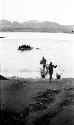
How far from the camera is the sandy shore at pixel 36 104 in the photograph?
13.5m

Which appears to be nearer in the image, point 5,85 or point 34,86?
point 5,85

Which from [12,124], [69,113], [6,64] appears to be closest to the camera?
[12,124]

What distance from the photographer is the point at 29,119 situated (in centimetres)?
1375

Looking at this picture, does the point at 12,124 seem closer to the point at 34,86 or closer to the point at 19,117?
the point at 19,117

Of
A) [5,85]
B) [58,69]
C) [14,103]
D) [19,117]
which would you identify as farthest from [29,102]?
[58,69]

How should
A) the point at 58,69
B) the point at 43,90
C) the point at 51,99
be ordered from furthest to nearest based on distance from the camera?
the point at 58,69 → the point at 43,90 → the point at 51,99

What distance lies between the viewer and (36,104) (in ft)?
51.6

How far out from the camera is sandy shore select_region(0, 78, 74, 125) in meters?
13.5

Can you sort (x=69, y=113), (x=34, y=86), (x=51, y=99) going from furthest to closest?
(x=34, y=86) → (x=51, y=99) → (x=69, y=113)

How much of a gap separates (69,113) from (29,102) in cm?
300

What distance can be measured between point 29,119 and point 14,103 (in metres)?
2.15

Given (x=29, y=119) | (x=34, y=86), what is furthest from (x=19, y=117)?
(x=34, y=86)

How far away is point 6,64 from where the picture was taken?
37.9m

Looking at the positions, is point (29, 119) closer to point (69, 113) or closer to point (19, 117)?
point (19, 117)
